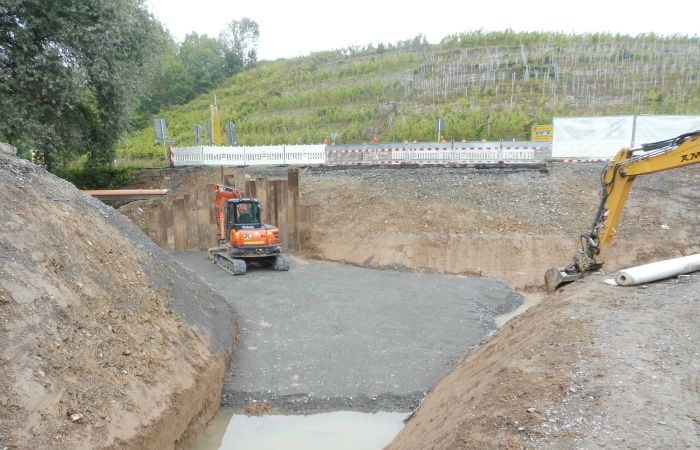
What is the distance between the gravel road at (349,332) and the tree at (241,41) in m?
54.6

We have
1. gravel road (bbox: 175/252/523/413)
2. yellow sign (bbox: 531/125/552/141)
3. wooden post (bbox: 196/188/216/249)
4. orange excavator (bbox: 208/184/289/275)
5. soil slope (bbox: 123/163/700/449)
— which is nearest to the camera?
soil slope (bbox: 123/163/700/449)

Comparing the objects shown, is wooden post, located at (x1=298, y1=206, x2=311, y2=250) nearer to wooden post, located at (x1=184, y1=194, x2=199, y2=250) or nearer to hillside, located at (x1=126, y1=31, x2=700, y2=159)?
wooden post, located at (x1=184, y1=194, x2=199, y2=250)

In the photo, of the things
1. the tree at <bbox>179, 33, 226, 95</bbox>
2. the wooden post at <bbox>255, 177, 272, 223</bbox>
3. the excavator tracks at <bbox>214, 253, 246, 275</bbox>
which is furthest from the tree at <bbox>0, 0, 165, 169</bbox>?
the tree at <bbox>179, 33, 226, 95</bbox>

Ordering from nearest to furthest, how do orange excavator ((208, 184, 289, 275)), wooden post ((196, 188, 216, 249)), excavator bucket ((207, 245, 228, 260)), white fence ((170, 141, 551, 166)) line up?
orange excavator ((208, 184, 289, 275)) → excavator bucket ((207, 245, 228, 260)) → wooden post ((196, 188, 216, 249)) → white fence ((170, 141, 551, 166))

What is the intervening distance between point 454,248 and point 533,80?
25.1m

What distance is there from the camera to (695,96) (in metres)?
29.5

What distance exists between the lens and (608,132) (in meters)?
18.0

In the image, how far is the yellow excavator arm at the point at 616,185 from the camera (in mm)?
7633

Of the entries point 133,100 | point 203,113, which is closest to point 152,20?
point 133,100

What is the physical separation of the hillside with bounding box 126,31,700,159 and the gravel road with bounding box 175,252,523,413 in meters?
17.6

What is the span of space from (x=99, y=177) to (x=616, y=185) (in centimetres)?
1807

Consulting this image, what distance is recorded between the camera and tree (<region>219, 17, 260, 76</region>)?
2487 inches

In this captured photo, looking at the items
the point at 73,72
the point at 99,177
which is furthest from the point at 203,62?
the point at 73,72

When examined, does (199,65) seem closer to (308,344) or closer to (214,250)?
(214,250)
